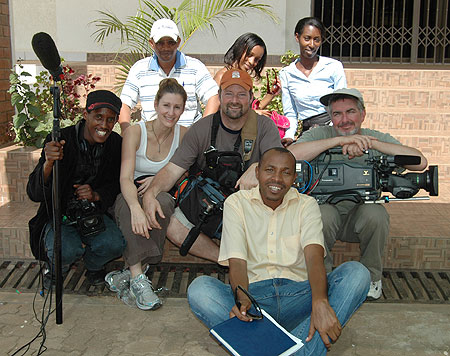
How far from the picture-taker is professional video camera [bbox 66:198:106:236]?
3725mm

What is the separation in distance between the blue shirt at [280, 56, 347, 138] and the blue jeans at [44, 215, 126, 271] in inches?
71.4

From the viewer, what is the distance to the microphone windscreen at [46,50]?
10.2 feet

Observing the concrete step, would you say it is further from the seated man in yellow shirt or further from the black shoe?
the seated man in yellow shirt

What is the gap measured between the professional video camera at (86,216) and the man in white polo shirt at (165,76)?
3.37 ft

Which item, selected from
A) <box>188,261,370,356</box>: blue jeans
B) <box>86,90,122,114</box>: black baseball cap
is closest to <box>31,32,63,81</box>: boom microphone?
<box>86,90,122,114</box>: black baseball cap

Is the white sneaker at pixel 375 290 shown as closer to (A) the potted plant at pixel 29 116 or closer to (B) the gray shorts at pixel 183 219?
(B) the gray shorts at pixel 183 219

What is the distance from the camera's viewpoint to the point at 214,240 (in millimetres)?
4074

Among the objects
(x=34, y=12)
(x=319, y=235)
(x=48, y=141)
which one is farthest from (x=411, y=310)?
(x=34, y=12)

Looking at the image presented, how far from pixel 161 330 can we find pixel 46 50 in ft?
5.72

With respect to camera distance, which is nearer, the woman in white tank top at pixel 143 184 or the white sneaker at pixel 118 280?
the woman in white tank top at pixel 143 184

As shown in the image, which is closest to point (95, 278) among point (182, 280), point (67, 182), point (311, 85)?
point (182, 280)

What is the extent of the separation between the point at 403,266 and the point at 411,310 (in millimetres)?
614

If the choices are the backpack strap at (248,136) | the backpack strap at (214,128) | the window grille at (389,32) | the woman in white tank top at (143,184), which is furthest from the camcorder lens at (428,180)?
the window grille at (389,32)

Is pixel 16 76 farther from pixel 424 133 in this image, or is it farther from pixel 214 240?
pixel 424 133
